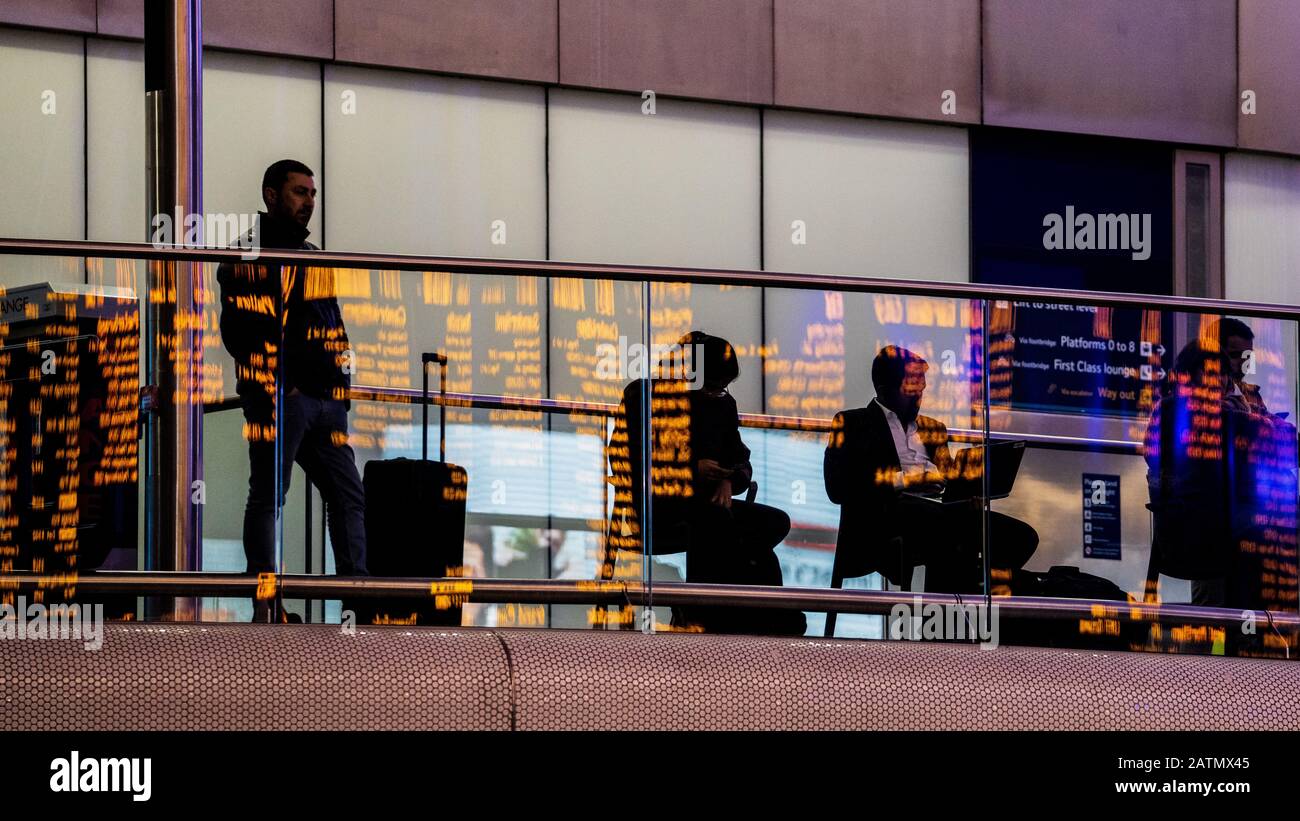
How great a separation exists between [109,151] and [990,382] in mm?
7978

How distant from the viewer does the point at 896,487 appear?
634 centimetres

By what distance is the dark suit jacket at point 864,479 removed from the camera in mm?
6301

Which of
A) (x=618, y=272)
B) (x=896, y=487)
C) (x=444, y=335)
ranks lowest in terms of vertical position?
(x=896, y=487)

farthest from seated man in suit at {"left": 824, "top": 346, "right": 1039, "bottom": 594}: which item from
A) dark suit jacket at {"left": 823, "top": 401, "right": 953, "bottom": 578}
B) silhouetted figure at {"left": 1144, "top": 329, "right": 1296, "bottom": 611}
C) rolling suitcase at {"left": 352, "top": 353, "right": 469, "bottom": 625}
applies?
rolling suitcase at {"left": 352, "top": 353, "right": 469, "bottom": 625}

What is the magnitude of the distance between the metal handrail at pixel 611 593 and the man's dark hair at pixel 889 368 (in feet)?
2.41

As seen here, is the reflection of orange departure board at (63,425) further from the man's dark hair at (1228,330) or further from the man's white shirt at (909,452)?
the man's dark hair at (1228,330)

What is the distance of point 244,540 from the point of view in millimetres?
5957

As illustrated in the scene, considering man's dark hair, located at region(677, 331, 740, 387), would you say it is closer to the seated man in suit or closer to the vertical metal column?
the seated man in suit

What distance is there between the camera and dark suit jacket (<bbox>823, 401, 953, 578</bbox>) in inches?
248

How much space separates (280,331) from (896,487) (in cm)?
221

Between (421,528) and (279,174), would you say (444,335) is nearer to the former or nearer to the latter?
(421,528)

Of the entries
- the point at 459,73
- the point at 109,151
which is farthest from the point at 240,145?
the point at 459,73

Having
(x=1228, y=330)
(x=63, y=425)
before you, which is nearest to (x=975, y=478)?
(x=1228, y=330)

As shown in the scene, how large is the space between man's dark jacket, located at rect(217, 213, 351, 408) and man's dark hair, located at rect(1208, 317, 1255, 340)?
319 cm
